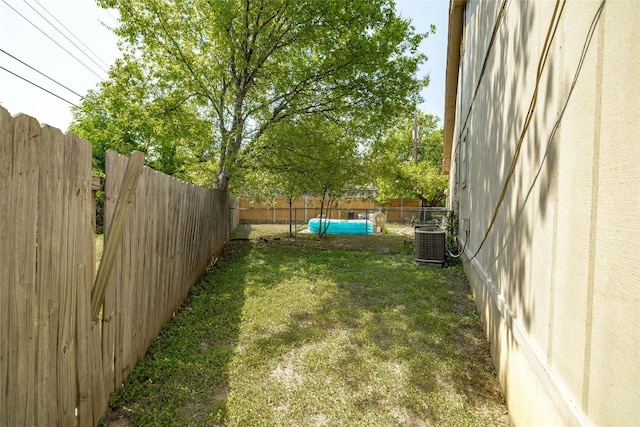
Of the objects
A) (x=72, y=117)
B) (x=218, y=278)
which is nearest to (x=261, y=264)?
(x=218, y=278)

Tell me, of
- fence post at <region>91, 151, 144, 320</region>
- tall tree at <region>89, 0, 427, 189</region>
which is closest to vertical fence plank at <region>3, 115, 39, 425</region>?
fence post at <region>91, 151, 144, 320</region>

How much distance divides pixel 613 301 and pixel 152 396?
2.90 m

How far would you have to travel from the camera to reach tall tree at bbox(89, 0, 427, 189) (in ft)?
26.4

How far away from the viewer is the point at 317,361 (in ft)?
10.2

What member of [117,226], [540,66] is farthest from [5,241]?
[540,66]

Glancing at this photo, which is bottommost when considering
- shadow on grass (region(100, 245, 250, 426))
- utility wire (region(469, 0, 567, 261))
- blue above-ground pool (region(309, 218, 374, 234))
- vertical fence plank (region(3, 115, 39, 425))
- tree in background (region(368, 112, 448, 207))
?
shadow on grass (region(100, 245, 250, 426))

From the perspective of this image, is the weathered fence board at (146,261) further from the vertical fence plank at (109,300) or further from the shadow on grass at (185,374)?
the shadow on grass at (185,374)

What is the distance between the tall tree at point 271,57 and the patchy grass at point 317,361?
17.7 feet

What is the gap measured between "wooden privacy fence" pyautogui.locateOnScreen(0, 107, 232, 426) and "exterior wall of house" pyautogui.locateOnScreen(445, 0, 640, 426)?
94.9 inches

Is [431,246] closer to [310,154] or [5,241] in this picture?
[310,154]

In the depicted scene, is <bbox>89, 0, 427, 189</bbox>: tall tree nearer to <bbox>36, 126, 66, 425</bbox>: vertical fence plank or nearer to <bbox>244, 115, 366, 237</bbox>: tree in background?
<bbox>244, 115, 366, 237</bbox>: tree in background

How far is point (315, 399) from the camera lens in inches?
100

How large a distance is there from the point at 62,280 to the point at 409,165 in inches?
962

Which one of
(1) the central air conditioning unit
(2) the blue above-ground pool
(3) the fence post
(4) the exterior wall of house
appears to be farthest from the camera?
(2) the blue above-ground pool
